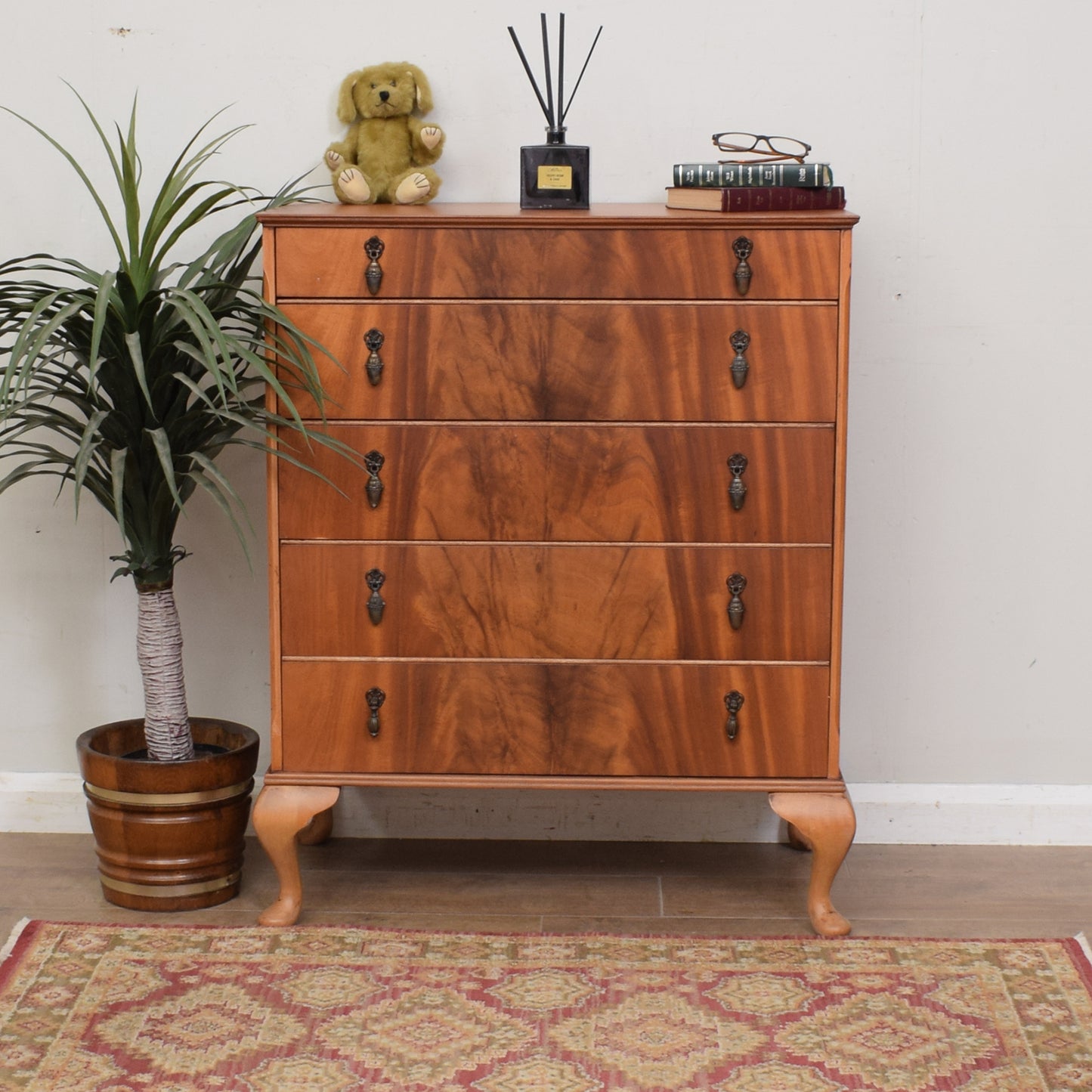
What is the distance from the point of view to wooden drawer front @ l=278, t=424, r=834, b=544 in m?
2.06

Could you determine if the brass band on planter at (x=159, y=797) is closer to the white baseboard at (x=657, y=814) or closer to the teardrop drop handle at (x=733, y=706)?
the white baseboard at (x=657, y=814)

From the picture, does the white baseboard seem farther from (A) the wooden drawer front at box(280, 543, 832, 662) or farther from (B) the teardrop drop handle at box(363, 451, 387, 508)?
(B) the teardrop drop handle at box(363, 451, 387, 508)

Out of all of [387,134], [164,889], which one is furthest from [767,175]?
[164,889]

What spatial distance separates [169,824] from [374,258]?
3.26ft

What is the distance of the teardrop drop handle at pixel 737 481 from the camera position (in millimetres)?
2053

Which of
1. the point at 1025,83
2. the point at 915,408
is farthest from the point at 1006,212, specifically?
the point at 915,408

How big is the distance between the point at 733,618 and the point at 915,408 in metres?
0.66

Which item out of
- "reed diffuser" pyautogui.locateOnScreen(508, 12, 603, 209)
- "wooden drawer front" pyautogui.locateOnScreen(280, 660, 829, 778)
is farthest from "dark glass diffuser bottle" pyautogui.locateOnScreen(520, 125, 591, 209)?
"wooden drawer front" pyautogui.locateOnScreen(280, 660, 829, 778)

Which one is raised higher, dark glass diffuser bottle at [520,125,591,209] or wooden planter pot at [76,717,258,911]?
dark glass diffuser bottle at [520,125,591,209]

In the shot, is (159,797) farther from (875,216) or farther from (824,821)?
(875,216)

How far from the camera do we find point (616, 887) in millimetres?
2377

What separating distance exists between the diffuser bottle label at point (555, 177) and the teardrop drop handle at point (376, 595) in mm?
668

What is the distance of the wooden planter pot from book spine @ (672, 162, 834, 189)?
1.24 m

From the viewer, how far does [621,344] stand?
2.04 m
